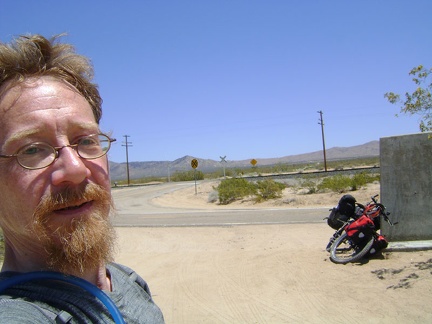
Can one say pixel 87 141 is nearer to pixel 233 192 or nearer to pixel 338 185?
pixel 338 185

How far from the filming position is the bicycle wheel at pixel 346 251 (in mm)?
7066

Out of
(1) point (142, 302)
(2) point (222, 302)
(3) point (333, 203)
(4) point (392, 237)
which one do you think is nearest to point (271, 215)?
(3) point (333, 203)

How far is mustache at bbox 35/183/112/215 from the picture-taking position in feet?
4.22

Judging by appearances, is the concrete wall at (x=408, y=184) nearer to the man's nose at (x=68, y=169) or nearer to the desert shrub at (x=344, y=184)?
the man's nose at (x=68, y=169)

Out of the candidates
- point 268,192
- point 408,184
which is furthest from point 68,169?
point 268,192

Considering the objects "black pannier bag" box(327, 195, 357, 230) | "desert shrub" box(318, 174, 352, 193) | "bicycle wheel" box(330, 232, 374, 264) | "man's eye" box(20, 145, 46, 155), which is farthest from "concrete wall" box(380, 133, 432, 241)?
"desert shrub" box(318, 174, 352, 193)

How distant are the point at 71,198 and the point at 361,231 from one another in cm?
693

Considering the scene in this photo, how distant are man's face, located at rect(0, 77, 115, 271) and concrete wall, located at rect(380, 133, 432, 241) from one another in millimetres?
7344

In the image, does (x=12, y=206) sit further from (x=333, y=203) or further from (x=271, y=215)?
(x=333, y=203)

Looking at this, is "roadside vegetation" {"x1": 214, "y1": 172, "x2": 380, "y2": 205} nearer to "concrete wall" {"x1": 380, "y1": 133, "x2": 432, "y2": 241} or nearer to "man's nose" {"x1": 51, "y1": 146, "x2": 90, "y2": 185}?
"concrete wall" {"x1": 380, "y1": 133, "x2": 432, "y2": 241}

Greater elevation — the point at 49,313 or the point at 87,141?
the point at 87,141

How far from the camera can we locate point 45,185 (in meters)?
1.32

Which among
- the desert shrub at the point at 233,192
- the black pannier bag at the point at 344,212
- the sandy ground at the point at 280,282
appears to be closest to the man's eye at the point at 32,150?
the sandy ground at the point at 280,282

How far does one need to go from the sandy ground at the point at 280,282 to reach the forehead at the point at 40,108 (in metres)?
4.46
